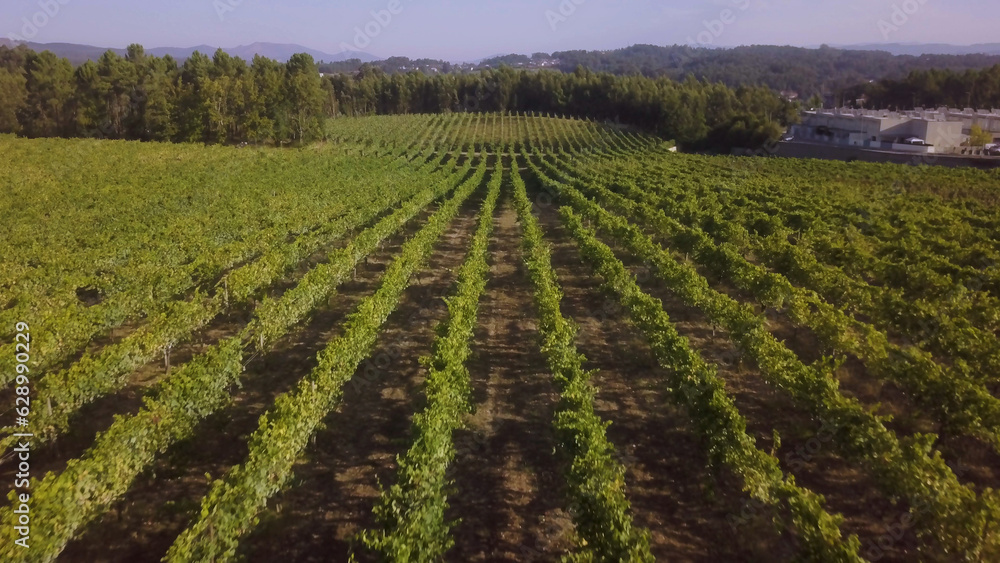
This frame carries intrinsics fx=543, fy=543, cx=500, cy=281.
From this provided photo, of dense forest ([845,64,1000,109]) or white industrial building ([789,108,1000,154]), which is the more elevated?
dense forest ([845,64,1000,109])

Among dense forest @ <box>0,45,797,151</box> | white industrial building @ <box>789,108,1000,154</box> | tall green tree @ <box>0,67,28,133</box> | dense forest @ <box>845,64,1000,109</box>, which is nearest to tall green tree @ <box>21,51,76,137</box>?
dense forest @ <box>0,45,797,151</box>

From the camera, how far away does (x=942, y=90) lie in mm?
98438

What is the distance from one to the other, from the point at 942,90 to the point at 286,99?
112 metres

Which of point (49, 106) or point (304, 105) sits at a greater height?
point (49, 106)

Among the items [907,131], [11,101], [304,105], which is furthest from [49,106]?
[907,131]

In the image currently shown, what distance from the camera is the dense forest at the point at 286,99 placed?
62.4 m

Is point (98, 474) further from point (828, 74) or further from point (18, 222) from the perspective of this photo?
point (828, 74)

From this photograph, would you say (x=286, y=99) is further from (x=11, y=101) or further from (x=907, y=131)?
(x=907, y=131)

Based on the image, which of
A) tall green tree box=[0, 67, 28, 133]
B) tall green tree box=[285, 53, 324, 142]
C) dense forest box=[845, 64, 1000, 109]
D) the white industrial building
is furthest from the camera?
dense forest box=[845, 64, 1000, 109]

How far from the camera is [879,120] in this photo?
70.3 meters

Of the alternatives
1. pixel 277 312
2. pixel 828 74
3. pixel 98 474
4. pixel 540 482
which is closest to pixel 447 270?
pixel 277 312

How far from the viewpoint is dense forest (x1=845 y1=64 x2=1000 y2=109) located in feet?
309

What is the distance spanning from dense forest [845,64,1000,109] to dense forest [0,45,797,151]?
1102 inches

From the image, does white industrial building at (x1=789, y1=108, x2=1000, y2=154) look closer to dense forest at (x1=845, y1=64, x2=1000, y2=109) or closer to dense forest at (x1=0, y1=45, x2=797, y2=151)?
dense forest at (x1=0, y1=45, x2=797, y2=151)
